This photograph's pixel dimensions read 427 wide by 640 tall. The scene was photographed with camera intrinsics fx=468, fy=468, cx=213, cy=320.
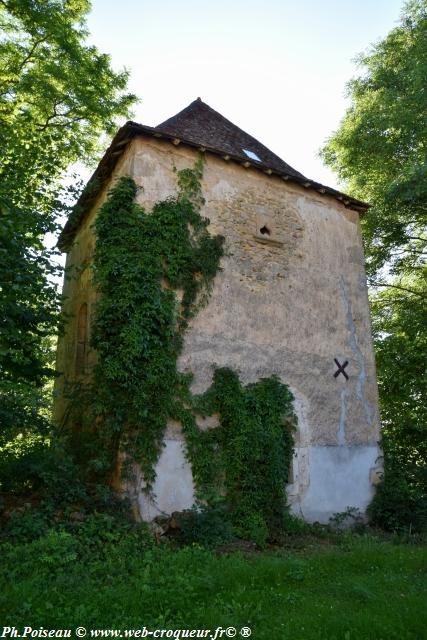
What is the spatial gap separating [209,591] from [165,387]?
3613 mm

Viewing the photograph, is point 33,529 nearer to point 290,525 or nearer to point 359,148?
point 290,525

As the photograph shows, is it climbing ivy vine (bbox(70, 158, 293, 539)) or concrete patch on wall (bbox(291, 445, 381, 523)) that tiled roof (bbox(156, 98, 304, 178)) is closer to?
climbing ivy vine (bbox(70, 158, 293, 539))

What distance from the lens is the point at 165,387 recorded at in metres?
8.12

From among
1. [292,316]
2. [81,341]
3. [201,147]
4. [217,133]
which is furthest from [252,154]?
[81,341]

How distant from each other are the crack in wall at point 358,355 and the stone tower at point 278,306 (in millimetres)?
26

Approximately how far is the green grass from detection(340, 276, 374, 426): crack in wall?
14.3ft

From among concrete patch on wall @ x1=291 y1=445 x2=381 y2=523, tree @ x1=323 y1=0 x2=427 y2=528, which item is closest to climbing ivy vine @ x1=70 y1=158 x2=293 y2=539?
concrete patch on wall @ x1=291 y1=445 x2=381 y2=523

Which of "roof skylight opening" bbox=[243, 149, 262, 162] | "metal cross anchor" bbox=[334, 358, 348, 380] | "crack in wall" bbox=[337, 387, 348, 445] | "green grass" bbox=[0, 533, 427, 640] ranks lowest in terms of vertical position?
"green grass" bbox=[0, 533, 427, 640]

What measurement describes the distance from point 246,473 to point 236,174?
21.1 ft

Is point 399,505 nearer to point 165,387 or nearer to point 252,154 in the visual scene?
point 165,387

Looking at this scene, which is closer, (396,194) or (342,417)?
(342,417)

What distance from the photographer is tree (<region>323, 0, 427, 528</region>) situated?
495 inches

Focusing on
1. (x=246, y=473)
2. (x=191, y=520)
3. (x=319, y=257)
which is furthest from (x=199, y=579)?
(x=319, y=257)

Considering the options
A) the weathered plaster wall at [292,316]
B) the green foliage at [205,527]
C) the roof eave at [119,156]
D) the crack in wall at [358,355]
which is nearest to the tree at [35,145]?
the roof eave at [119,156]
